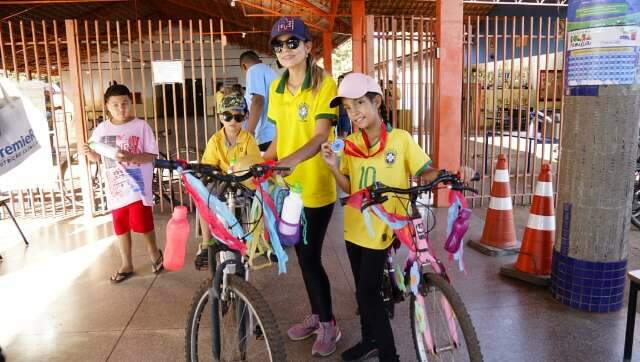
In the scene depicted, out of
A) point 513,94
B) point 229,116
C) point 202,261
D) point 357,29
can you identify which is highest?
point 357,29

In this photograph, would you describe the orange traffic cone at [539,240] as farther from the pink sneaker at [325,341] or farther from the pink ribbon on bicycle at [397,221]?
the pink ribbon on bicycle at [397,221]

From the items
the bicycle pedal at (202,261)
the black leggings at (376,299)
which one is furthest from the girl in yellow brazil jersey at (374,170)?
the bicycle pedal at (202,261)

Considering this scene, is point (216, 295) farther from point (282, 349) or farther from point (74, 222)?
point (74, 222)

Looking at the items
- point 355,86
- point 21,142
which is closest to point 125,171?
point 21,142

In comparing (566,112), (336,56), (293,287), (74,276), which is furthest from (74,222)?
(336,56)

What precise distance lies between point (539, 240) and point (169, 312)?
3.07 m

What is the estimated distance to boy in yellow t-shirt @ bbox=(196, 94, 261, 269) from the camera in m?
3.14

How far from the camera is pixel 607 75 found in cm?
329

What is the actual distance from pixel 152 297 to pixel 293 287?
1.17 meters

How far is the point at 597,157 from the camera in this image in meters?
3.42

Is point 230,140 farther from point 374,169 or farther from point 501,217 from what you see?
point 501,217

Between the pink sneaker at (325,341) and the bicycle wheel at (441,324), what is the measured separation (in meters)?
0.67

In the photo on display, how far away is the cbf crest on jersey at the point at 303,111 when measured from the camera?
8.99ft

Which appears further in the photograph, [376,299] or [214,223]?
[376,299]
